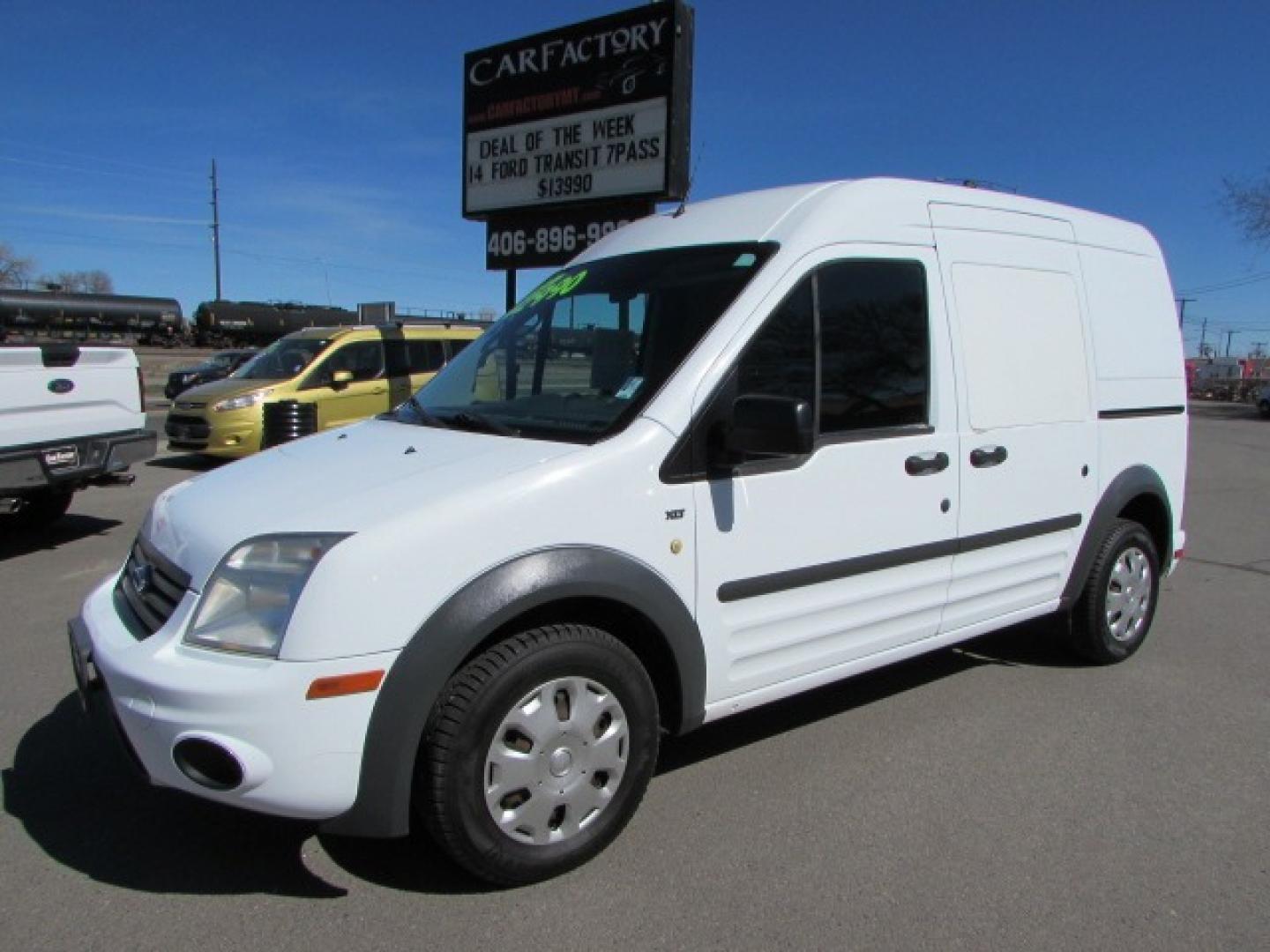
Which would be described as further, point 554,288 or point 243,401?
point 243,401

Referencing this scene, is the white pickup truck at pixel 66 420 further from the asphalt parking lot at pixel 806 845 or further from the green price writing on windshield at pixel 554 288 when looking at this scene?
the green price writing on windshield at pixel 554 288

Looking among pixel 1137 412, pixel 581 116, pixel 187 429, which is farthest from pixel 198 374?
pixel 1137 412

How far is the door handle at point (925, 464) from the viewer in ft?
11.5

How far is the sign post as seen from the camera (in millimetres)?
9977

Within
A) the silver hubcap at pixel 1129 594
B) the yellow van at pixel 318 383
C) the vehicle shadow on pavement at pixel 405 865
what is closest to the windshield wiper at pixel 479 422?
the vehicle shadow on pavement at pixel 405 865

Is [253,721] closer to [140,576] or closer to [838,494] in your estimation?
[140,576]

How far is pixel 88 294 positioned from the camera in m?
43.8

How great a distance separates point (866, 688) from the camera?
14.4 feet

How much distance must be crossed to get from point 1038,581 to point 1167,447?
4.27 ft

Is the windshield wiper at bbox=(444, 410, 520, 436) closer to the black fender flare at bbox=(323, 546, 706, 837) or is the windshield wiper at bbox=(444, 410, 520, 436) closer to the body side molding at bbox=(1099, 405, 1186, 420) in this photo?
the black fender flare at bbox=(323, 546, 706, 837)

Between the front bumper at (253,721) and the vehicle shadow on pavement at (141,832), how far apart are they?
26cm

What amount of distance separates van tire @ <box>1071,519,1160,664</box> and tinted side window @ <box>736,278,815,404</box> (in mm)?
2144

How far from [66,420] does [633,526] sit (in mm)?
5526

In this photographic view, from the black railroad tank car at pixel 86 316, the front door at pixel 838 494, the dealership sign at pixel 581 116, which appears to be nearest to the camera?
the front door at pixel 838 494
